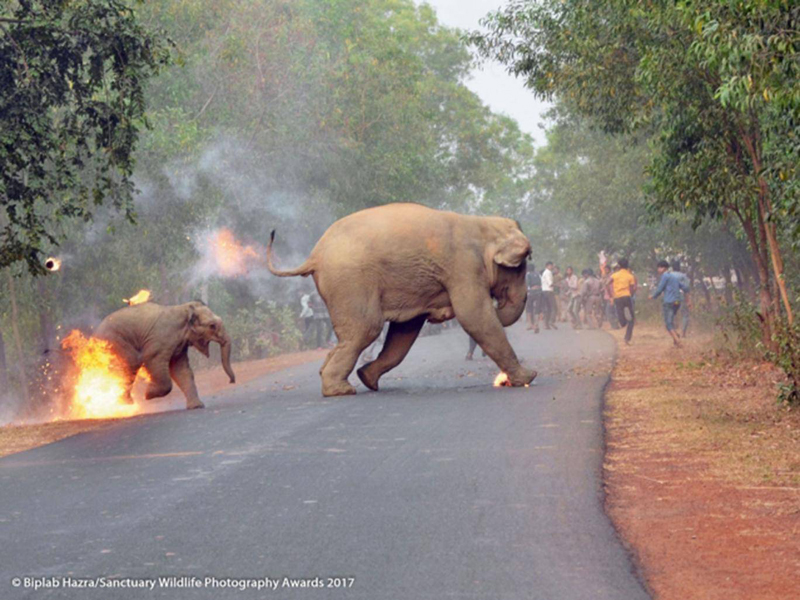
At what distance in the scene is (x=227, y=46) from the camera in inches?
1011

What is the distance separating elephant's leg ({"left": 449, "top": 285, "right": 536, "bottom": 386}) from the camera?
47.2 ft

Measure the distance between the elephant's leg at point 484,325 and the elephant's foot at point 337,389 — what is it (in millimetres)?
1643

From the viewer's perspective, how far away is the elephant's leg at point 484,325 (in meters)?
14.4

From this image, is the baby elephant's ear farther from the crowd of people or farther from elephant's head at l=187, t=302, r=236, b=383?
the crowd of people

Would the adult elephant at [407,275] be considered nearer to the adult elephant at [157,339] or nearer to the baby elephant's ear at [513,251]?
the baby elephant's ear at [513,251]

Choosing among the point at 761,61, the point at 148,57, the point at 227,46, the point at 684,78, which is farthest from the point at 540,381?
the point at 227,46

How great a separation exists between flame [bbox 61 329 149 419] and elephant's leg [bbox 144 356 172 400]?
0.41 meters

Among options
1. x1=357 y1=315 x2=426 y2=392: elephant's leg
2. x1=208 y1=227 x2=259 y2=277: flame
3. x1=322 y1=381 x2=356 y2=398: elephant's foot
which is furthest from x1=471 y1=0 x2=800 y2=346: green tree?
x1=208 y1=227 x2=259 y2=277: flame

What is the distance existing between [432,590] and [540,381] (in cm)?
1066

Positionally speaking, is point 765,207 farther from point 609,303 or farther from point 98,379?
point 609,303

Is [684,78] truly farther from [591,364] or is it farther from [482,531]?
[482,531]

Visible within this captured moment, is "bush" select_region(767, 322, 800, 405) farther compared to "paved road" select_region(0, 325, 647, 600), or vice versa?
"bush" select_region(767, 322, 800, 405)

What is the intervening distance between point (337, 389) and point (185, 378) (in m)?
2.39

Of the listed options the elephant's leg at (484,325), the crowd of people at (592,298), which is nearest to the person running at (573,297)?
the crowd of people at (592,298)
